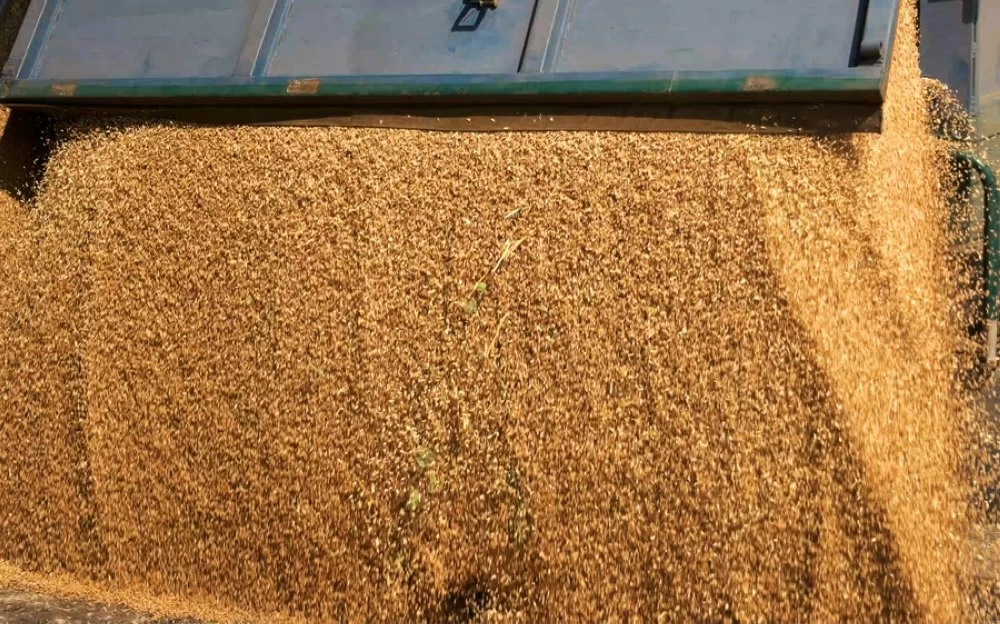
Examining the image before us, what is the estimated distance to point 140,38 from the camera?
282cm

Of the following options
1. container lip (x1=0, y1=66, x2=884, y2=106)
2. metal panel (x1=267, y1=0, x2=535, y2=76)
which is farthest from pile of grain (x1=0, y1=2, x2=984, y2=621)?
metal panel (x1=267, y1=0, x2=535, y2=76)

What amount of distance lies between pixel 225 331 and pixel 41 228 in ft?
2.45

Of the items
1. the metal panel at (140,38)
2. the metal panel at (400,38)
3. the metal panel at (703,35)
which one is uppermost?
the metal panel at (703,35)

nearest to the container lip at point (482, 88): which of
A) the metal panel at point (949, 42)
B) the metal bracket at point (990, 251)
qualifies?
the metal bracket at point (990, 251)

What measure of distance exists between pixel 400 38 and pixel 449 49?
0.49 ft

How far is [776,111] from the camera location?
2.11 m

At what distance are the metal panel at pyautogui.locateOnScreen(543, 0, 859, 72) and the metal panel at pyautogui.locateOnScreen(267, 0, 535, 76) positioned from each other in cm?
14

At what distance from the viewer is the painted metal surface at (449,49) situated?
212cm

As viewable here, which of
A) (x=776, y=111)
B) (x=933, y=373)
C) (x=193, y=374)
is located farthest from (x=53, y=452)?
(x=933, y=373)

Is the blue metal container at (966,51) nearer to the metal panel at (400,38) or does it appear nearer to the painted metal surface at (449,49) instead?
the painted metal surface at (449,49)

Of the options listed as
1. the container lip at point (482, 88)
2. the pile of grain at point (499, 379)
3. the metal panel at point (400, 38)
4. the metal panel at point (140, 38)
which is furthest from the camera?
the metal panel at point (140, 38)

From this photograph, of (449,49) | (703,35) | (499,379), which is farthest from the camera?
(449,49)

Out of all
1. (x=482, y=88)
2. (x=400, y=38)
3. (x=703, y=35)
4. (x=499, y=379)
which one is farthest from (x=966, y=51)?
(x=499, y=379)

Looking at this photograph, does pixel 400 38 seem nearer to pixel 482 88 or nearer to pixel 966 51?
pixel 482 88
